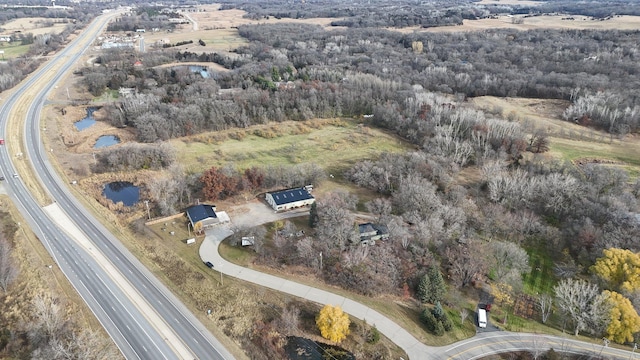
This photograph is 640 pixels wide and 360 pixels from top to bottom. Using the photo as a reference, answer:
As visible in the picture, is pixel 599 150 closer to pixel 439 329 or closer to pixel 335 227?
pixel 335 227

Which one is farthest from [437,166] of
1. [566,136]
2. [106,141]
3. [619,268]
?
[106,141]

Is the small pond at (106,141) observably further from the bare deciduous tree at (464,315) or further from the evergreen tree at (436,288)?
the bare deciduous tree at (464,315)

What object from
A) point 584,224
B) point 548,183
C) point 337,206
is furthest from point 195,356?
point 548,183

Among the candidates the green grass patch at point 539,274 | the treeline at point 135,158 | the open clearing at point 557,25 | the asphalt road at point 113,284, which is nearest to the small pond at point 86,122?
the treeline at point 135,158

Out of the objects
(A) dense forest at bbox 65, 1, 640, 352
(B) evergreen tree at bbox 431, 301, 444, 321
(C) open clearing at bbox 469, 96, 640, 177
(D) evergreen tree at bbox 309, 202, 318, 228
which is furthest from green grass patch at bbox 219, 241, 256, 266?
(C) open clearing at bbox 469, 96, 640, 177

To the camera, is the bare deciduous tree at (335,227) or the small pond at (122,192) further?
the small pond at (122,192)

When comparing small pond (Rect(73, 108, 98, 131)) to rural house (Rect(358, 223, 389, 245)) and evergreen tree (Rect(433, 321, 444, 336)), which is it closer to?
rural house (Rect(358, 223, 389, 245))

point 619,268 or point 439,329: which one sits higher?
point 619,268
